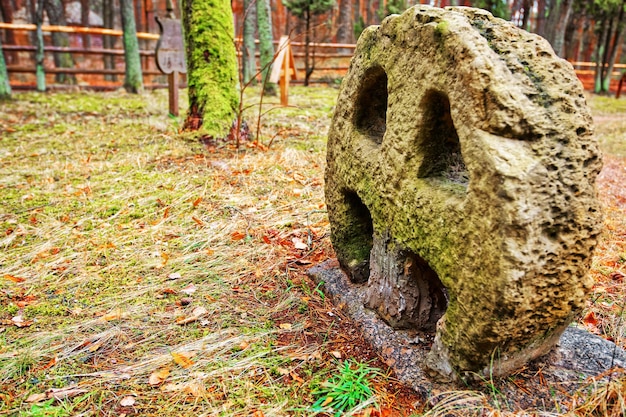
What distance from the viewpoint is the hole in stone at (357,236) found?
2.78 meters

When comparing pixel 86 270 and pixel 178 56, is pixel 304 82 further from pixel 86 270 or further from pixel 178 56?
pixel 86 270

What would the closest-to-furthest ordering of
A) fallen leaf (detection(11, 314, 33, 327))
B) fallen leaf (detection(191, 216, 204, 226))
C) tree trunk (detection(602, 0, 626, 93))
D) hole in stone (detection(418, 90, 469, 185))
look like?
hole in stone (detection(418, 90, 469, 185))
fallen leaf (detection(11, 314, 33, 327))
fallen leaf (detection(191, 216, 204, 226))
tree trunk (detection(602, 0, 626, 93))

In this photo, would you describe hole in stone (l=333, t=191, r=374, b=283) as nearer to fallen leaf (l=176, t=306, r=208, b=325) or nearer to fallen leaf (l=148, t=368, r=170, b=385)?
fallen leaf (l=176, t=306, r=208, b=325)

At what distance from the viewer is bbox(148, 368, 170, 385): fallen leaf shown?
7.16ft

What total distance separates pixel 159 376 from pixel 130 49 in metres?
11.0

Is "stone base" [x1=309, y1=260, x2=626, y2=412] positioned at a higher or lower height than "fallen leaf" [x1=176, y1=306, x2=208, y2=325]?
higher

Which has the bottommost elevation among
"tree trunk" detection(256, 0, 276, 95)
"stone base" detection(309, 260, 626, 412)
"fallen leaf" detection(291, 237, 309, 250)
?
"fallen leaf" detection(291, 237, 309, 250)

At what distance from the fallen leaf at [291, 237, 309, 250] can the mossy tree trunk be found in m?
2.56

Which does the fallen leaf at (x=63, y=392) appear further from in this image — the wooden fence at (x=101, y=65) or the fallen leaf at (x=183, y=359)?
the wooden fence at (x=101, y=65)

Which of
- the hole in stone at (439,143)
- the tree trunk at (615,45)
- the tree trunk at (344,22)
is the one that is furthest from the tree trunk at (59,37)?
the tree trunk at (615,45)

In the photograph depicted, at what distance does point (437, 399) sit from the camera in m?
1.88

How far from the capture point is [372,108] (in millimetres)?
2648

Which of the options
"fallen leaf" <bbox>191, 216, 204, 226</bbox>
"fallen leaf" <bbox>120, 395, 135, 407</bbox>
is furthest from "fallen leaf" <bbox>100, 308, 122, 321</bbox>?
"fallen leaf" <bbox>191, 216, 204, 226</bbox>

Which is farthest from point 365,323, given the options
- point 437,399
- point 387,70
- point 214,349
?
point 387,70
